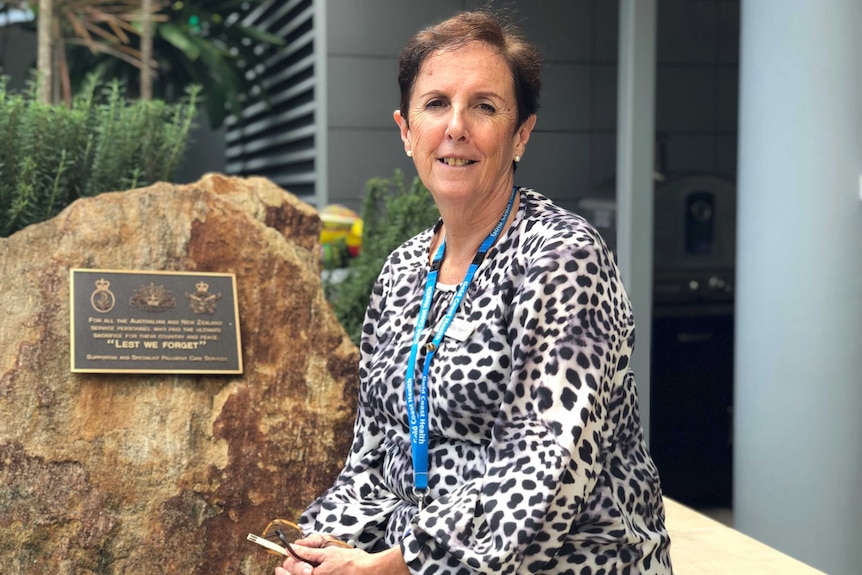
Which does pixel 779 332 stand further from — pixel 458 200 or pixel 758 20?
pixel 458 200

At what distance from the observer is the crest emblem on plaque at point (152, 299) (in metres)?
3.11

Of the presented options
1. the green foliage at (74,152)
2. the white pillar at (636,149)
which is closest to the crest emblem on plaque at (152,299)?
the green foliage at (74,152)

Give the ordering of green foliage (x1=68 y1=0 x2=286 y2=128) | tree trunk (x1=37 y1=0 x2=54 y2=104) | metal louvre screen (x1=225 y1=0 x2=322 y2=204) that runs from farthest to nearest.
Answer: green foliage (x1=68 y1=0 x2=286 y2=128) → metal louvre screen (x1=225 y1=0 x2=322 y2=204) → tree trunk (x1=37 y1=0 x2=54 y2=104)

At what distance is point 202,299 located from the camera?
319 cm

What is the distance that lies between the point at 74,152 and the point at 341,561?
2.85m

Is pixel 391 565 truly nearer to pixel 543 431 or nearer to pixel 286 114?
pixel 543 431

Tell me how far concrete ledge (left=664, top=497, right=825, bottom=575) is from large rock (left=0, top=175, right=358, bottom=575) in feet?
3.86

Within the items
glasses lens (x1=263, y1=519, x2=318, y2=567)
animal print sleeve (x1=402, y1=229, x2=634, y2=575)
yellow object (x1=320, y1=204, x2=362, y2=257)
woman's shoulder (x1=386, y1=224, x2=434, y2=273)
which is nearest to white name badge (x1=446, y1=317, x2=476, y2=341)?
animal print sleeve (x1=402, y1=229, x2=634, y2=575)

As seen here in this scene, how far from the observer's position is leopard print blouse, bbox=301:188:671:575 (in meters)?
1.83

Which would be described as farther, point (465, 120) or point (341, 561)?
point (465, 120)

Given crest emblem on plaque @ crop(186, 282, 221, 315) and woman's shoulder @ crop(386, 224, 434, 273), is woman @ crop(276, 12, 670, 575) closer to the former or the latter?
woman's shoulder @ crop(386, 224, 434, 273)

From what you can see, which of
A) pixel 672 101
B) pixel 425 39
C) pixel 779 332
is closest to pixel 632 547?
pixel 425 39

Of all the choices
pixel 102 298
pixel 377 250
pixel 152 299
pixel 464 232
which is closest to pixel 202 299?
pixel 152 299

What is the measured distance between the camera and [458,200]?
213 cm
